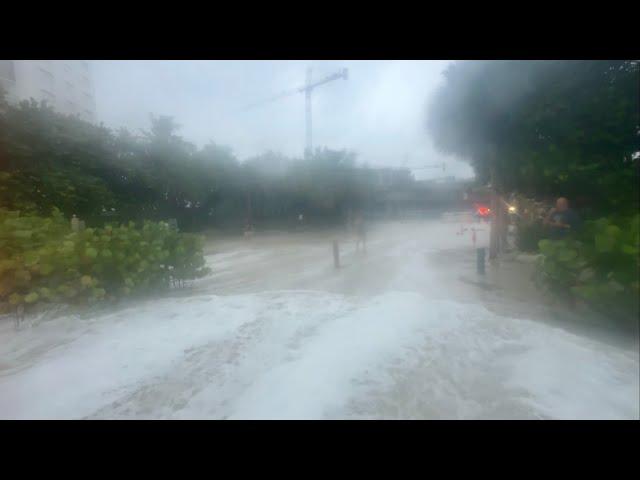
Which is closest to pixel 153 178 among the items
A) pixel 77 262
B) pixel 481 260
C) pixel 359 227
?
pixel 77 262

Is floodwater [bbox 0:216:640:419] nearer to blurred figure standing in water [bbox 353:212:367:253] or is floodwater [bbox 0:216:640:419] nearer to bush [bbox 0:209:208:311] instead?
bush [bbox 0:209:208:311]

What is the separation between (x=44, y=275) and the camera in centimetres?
307

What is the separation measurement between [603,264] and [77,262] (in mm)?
4693

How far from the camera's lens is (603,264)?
186cm

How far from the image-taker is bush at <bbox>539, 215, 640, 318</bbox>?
174 centimetres

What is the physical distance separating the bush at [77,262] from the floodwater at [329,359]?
0.99 feet

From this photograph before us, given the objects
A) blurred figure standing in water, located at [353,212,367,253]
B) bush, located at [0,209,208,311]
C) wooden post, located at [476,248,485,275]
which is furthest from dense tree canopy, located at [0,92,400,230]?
wooden post, located at [476,248,485,275]

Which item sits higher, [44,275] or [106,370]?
[44,275]

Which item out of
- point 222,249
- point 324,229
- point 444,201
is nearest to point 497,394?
point 444,201

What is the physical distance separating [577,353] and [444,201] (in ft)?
8.87

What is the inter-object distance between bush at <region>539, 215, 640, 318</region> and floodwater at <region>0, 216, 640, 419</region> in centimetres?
33

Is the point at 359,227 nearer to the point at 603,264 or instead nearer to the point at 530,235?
the point at 530,235
